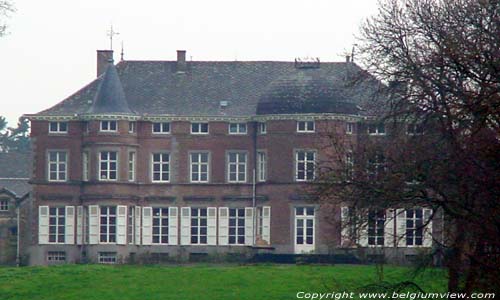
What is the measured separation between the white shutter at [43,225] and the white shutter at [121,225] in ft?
11.3

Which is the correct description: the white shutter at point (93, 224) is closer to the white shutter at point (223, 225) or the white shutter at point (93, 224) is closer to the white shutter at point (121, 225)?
the white shutter at point (121, 225)

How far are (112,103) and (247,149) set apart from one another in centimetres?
682

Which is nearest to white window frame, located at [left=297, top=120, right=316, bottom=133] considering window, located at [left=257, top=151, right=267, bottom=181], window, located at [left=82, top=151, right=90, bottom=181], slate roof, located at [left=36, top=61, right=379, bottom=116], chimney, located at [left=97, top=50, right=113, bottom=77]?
slate roof, located at [left=36, top=61, right=379, bottom=116]

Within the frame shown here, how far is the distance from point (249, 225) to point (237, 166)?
121 inches

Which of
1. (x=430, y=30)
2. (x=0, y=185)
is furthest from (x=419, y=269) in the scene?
(x=0, y=185)

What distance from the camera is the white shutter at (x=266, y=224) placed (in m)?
72.2

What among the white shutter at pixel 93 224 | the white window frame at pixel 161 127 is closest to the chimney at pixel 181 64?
the white window frame at pixel 161 127

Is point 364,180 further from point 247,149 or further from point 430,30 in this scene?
point 247,149

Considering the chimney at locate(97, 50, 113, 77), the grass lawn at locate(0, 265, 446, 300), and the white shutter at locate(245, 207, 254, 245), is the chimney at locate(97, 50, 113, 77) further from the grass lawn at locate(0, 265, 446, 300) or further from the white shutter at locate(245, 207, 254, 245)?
the grass lawn at locate(0, 265, 446, 300)

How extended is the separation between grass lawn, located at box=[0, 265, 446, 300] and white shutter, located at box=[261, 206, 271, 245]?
15.9 m

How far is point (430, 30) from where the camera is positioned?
122 ft

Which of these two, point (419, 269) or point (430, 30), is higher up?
point (430, 30)

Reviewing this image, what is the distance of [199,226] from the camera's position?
7412 centimetres

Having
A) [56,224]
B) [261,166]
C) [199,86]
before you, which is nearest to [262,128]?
[261,166]
